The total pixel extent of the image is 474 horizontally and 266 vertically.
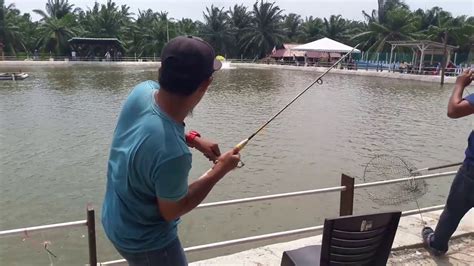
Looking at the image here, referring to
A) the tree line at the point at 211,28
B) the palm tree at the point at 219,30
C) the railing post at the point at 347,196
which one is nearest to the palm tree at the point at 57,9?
the tree line at the point at 211,28

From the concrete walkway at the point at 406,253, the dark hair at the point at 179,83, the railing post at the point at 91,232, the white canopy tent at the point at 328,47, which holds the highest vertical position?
the white canopy tent at the point at 328,47

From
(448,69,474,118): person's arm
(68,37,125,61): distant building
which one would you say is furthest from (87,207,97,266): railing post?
(68,37,125,61): distant building

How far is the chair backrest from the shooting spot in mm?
2342

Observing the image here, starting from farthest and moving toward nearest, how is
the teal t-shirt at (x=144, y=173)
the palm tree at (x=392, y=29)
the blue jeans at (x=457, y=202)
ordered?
1. the palm tree at (x=392, y=29)
2. the blue jeans at (x=457, y=202)
3. the teal t-shirt at (x=144, y=173)

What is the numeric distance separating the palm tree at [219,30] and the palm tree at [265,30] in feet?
9.76

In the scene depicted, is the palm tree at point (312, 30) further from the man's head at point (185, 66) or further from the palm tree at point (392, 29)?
the man's head at point (185, 66)

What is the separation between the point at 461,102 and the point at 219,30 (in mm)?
64070

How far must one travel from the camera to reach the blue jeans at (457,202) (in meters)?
3.44

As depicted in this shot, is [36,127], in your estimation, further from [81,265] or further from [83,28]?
[83,28]

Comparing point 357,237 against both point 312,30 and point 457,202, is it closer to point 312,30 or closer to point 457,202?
point 457,202

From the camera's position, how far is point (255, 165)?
1065 cm

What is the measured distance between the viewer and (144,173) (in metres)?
1.73

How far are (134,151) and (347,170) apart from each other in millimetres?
9383

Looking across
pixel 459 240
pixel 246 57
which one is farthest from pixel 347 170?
pixel 246 57
